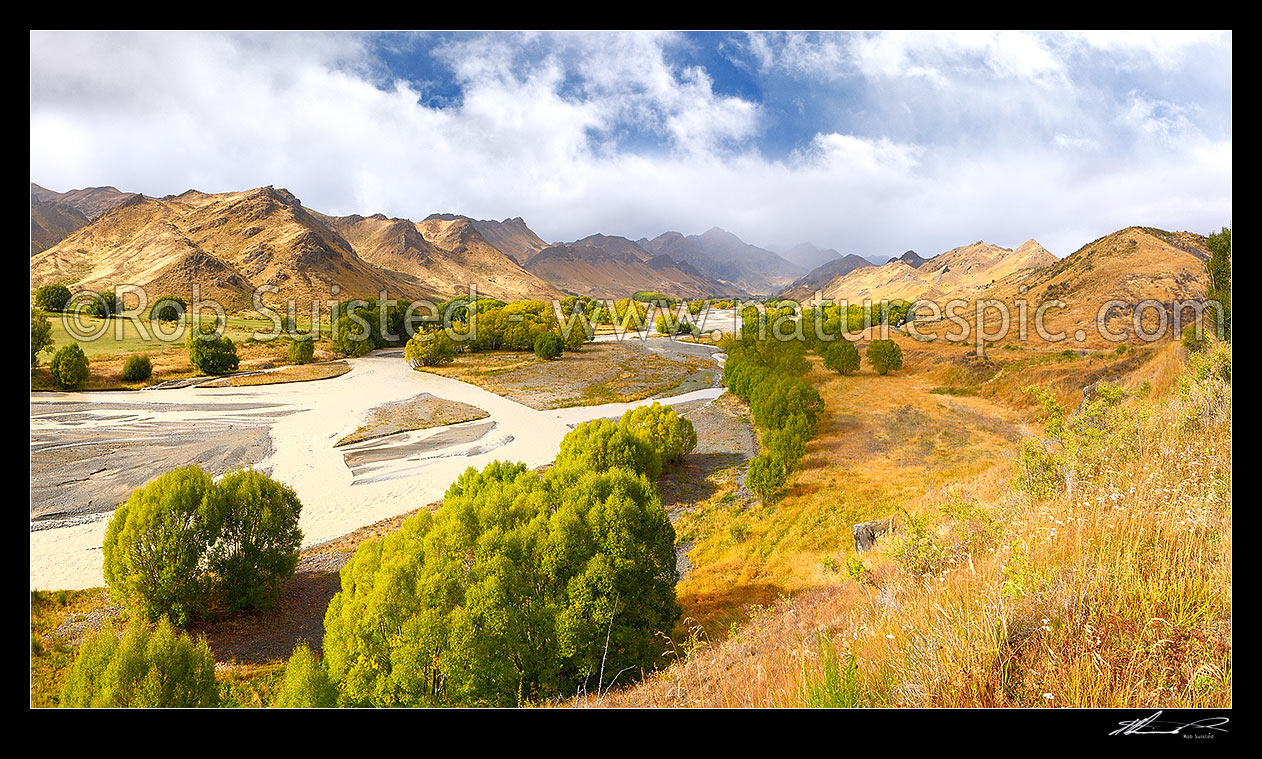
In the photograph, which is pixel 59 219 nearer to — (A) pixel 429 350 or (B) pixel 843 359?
(A) pixel 429 350

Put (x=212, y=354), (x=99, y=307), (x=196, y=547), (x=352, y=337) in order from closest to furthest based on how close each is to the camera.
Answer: (x=196, y=547) → (x=212, y=354) → (x=99, y=307) → (x=352, y=337)

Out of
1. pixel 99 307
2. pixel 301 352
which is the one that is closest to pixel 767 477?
pixel 301 352

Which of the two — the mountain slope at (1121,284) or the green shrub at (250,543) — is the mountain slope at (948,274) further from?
the green shrub at (250,543)

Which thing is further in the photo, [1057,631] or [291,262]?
[291,262]
